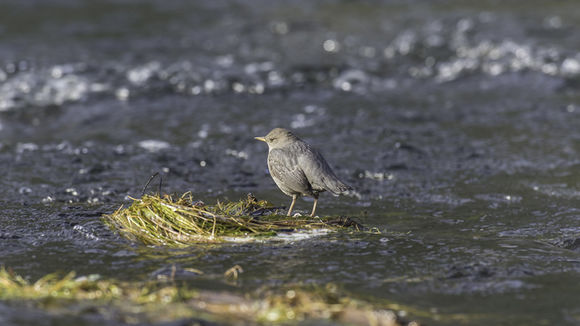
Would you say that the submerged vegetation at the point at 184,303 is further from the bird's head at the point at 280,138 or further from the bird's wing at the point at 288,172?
the bird's head at the point at 280,138

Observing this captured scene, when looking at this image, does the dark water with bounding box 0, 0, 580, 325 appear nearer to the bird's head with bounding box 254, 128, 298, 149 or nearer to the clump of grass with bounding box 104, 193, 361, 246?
the clump of grass with bounding box 104, 193, 361, 246

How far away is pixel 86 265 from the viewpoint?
4.23m

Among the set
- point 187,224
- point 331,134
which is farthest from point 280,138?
point 331,134

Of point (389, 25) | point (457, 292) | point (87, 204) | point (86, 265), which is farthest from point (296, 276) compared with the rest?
point (389, 25)

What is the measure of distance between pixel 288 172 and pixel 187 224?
3.46ft

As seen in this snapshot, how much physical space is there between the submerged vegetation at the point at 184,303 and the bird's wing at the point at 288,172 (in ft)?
5.39

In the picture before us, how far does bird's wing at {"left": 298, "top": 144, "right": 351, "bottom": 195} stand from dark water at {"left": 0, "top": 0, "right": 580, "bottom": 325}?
1.52 feet

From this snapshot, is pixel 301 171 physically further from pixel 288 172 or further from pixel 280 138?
pixel 280 138

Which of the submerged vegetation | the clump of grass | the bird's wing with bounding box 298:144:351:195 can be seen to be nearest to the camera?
the submerged vegetation

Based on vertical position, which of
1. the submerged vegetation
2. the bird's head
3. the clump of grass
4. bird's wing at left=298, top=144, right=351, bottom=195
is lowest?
the submerged vegetation

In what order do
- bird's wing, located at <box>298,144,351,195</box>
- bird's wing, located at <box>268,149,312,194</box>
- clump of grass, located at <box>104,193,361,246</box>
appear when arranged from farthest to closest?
1. bird's wing, located at <box>268,149,312,194</box>
2. bird's wing, located at <box>298,144,351,195</box>
3. clump of grass, located at <box>104,193,361,246</box>

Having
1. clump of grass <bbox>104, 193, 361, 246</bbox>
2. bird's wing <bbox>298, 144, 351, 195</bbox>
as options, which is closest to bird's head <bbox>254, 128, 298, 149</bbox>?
bird's wing <bbox>298, 144, 351, 195</bbox>

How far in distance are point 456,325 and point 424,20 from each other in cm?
1093

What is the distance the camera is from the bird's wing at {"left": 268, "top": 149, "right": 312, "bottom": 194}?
5.34 meters
